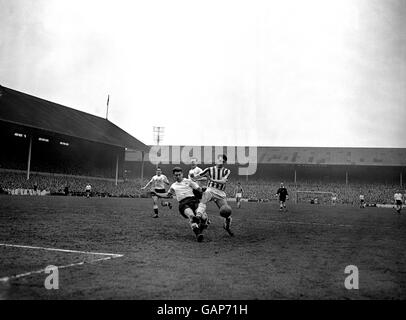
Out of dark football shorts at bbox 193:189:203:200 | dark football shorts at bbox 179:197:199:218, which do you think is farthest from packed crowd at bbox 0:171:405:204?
dark football shorts at bbox 179:197:199:218

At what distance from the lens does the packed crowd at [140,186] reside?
36125 mm

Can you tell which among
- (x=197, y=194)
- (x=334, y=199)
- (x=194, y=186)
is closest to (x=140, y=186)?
(x=334, y=199)

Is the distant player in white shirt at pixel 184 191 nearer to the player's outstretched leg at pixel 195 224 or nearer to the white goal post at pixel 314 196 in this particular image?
the player's outstretched leg at pixel 195 224

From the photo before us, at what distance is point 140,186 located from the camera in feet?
164

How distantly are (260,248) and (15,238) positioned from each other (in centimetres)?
521

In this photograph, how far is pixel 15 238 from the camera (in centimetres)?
826

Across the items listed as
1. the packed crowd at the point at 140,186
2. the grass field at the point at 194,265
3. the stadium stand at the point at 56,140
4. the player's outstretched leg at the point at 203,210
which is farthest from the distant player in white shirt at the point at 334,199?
the player's outstretched leg at the point at 203,210

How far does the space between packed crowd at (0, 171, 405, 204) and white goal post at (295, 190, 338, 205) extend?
863mm

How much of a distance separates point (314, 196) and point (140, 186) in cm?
2240

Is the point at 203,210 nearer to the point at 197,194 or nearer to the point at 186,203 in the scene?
the point at 186,203

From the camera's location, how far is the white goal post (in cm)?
4800
